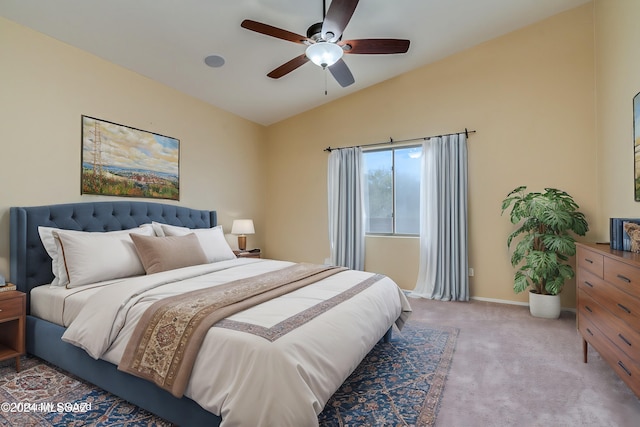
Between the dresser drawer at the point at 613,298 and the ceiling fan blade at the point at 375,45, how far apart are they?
2.17 metres

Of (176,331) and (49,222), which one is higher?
(49,222)

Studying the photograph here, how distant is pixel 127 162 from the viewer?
3.50m

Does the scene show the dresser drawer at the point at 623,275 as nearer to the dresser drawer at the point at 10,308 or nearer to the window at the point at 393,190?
the window at the point at 393,190

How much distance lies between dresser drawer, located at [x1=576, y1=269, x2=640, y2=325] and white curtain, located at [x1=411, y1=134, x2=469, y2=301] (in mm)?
1685

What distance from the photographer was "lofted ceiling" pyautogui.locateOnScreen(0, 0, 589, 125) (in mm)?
2748

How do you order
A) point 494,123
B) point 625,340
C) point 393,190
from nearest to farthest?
point 625,340
point 494,123
point 393,190

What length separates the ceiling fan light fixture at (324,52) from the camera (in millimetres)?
2350

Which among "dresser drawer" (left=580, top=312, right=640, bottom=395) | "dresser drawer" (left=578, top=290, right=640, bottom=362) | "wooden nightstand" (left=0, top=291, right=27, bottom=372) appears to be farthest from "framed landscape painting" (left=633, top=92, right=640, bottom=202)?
"wooden nightstand" (left=0, top=291, right=27, bottom=372)

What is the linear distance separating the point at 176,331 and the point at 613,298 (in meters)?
2.56

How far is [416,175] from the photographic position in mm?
4660

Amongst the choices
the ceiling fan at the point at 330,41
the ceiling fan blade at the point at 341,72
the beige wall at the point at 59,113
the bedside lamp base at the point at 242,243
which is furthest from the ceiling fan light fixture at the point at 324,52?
the bedside lamp base at the point at 242,243

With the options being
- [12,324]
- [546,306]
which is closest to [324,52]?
[12,324]

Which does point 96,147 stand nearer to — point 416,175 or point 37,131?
point 37,131

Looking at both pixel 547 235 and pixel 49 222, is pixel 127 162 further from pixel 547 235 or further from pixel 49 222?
pixel 547 235
